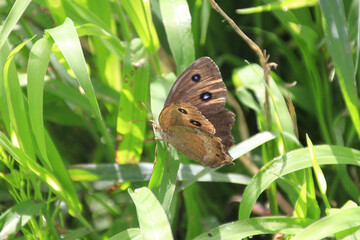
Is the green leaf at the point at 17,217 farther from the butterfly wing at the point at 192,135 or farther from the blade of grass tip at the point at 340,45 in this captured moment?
the blade of grass tip at the point at 340,45

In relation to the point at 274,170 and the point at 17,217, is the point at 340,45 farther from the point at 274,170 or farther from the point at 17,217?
the point at 17,217

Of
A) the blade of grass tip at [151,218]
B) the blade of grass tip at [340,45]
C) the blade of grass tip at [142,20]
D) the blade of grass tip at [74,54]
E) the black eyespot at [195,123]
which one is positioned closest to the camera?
the blade of grass tip at [151,218]

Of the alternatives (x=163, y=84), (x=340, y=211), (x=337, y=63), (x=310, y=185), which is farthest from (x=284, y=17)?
(x=340, y=211)

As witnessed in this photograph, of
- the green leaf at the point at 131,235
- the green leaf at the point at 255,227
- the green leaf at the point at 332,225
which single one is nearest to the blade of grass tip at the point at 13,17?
the green leaf at the point at 131,235

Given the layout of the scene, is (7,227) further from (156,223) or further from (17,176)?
(156,223)

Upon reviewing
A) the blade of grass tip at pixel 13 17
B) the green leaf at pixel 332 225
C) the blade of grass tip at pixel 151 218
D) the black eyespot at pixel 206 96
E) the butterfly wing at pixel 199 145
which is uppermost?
the blade of grass tip at pixel 13 17

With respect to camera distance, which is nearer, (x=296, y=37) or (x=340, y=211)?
(x=340, y=211)

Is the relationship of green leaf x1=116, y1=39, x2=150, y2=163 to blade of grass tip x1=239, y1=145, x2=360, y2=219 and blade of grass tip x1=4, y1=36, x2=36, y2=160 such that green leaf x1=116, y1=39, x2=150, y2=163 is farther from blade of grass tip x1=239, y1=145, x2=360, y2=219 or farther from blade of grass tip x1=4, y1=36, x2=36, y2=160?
blade of grass tip x1=239, y1=145, x2=360, y2=219
